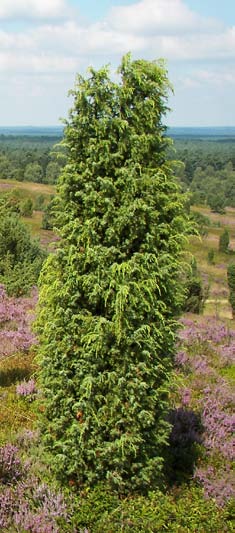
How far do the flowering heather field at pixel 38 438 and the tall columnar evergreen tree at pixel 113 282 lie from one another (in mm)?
549

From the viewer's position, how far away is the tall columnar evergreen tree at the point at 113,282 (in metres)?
5.95

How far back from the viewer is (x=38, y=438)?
7.58m

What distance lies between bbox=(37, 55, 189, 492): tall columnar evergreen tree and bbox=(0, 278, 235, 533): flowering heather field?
0.55 metres

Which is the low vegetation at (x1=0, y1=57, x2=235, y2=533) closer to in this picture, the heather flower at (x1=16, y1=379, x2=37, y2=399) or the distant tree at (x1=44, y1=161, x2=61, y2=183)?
the heather flower at (x1=16, y1=379, x2=37, y2=399)

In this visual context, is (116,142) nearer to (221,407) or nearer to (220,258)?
(221,407)

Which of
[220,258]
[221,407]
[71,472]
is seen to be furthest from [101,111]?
[220,258]

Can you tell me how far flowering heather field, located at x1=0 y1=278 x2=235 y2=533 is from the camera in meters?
6.01

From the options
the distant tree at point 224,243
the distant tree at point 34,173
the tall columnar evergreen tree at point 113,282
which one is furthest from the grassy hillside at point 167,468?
the distant tree at point 34,173

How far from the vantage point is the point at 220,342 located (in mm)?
15258

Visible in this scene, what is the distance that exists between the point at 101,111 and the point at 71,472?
13.8ft

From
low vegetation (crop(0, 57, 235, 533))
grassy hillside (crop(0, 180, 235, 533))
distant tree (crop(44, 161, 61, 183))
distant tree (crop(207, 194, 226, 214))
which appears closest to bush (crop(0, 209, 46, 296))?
grassy hillside (crop(0, 180, 235, 533))

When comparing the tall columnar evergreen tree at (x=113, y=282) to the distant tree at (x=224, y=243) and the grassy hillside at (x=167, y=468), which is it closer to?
the grassy hillside at (x=167, y=468)

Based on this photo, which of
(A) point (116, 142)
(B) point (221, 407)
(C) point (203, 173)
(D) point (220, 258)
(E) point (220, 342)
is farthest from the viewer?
(C) point (203, 173)

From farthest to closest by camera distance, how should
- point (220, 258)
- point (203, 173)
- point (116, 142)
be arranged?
point (203, 173), point (220, 258), point (116, 142)
